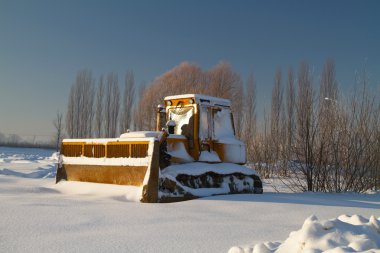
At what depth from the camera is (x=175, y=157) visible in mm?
7652

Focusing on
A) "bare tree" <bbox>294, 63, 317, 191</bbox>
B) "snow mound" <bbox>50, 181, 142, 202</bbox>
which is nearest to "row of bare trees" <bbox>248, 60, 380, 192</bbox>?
"bare tree" <bbox>294, 63, 317, 191</bbox>

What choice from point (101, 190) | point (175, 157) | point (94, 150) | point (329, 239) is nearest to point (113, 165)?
point (101, 190)

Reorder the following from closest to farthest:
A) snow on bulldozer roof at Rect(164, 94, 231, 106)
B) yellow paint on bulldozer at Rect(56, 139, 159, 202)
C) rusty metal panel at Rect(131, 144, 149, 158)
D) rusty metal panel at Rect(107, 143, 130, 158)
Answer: yellow paint on bulldozer at Rect(56, 139, 159, 202) → rusty metal panel at Rect(131, 144, 149, 158) → rusty metal panel at Rect(107, 143, 130, 158) → snow on bulldozer roof at Rect(164, 94, 231, 106)

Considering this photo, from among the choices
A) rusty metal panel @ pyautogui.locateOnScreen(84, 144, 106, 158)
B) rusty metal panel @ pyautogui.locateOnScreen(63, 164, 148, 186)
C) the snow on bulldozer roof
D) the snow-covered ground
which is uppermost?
the snow on bulldozer roof

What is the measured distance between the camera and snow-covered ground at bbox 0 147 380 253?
10.4 feet

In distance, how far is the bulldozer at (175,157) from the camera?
7.04m

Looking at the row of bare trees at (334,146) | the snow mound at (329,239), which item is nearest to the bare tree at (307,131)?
the row of bare trees at (334,146)

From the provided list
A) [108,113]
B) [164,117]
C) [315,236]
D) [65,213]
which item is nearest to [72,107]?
[108,113]

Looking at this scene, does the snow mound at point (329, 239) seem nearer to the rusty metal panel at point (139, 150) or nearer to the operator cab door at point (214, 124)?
the rusty metal panel at point (139, 150)

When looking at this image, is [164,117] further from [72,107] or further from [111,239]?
[72,107]

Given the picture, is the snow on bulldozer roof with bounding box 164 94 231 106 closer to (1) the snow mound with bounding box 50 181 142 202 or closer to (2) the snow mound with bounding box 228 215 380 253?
(1) the snow mound with bounding box 50 181 142 202

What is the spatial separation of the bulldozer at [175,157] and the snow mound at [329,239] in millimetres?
3801

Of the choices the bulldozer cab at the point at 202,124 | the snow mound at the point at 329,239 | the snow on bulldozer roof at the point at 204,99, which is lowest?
the snow mound at the point at 329,239

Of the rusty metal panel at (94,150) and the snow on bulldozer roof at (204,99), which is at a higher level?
the snow on bulldozer roof at (204,99)
